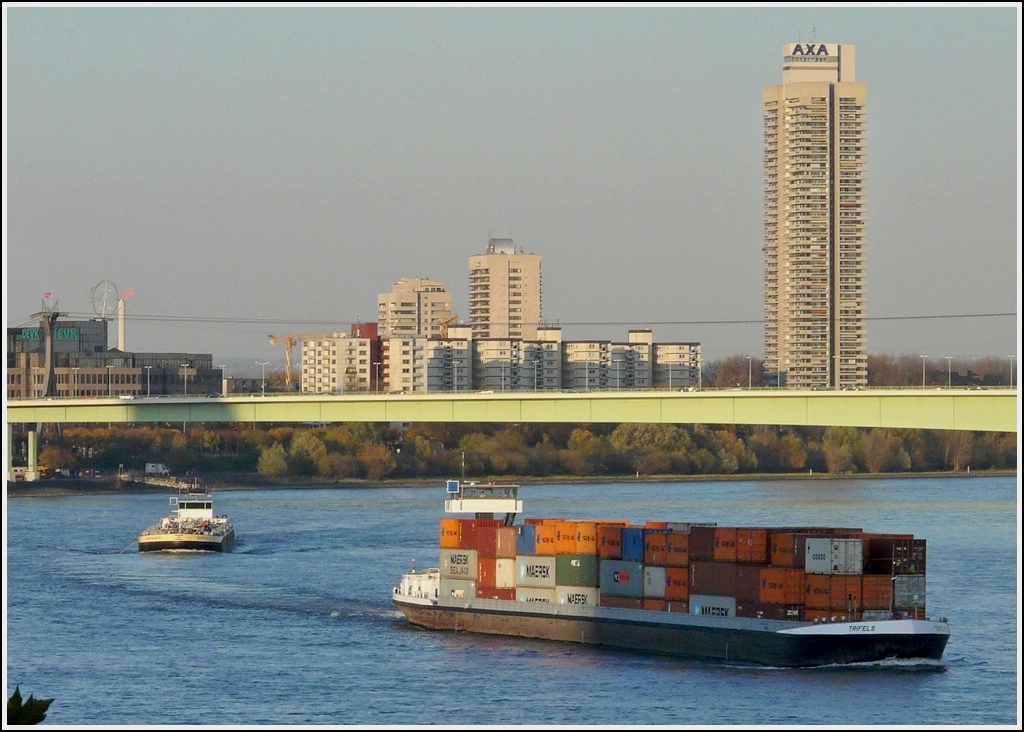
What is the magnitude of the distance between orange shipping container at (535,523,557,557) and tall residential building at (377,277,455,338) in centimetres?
14099

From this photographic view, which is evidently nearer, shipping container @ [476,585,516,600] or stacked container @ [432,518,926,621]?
stacked container @ [432,518,926,621]

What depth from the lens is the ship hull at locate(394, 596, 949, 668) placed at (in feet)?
101

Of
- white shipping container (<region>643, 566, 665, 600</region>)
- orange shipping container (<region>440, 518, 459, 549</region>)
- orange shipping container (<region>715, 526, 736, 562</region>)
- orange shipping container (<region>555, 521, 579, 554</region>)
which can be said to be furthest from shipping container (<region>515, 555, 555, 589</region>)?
orange shipping container (<region>715, 526, 736, 562</region>)

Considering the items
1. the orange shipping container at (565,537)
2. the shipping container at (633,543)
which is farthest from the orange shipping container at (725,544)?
the orange shipping container at (565,537)

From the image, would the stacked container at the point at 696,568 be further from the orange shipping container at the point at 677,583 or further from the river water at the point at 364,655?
the river water at the point at 364,655

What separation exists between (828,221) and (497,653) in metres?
122

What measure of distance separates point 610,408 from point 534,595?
28.2m

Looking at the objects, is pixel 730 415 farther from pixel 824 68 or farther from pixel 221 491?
pixel 824 68

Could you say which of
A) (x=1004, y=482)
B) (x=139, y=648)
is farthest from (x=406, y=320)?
(x=139, y=648)

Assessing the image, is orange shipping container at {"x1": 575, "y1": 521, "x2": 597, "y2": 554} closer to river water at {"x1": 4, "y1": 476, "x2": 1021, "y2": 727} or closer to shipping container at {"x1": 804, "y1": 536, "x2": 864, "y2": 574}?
river water at {"x1": 4, "y1": 476, "x2": 1021, "y2": 727}

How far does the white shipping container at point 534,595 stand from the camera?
35312 mm

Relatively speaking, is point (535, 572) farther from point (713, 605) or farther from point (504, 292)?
point (504, 292)

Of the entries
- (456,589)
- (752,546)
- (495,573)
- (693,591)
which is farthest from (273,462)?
(752,546)

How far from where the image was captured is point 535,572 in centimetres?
3556
